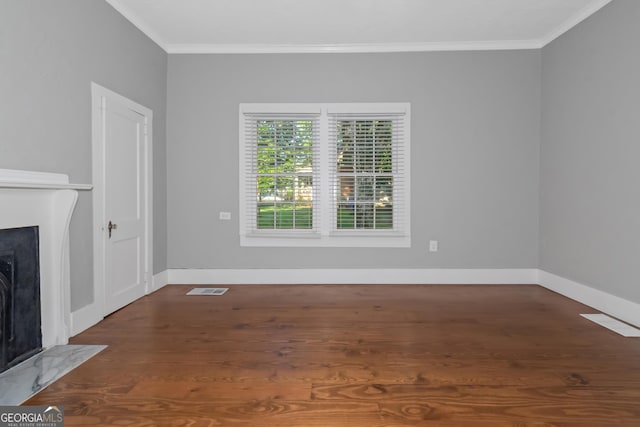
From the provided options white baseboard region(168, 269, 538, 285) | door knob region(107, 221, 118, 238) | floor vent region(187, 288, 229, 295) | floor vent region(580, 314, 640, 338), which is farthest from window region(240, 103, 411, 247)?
floor vent region(580, 314, 640, 338)

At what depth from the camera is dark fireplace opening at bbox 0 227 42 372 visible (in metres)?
2.34

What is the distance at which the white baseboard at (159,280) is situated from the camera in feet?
14.9

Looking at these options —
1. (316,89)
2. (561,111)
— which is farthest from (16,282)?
(561,111)

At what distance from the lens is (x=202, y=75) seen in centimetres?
493

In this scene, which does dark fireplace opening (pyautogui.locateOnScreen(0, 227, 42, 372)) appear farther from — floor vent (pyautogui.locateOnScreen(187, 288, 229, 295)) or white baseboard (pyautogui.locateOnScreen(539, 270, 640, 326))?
white baseboard (pyautogui.locateOnScreen(539, 270, 640, 326))

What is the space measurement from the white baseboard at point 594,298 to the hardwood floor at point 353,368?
0.55 feet

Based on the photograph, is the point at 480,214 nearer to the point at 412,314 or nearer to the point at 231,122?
the point at 412,314

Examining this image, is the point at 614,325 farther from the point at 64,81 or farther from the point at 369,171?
the point at 64,81

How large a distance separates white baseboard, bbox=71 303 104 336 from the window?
1.98 m

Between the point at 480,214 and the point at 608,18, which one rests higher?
the point at 608,18

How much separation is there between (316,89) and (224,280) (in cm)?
292

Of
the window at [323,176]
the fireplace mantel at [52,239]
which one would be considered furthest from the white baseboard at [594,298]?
the fireplace mantel at [52,239]

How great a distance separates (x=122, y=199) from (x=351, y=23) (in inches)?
130

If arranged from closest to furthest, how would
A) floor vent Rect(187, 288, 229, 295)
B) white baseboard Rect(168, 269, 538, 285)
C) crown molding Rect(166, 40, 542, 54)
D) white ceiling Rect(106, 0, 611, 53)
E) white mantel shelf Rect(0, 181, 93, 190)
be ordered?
white mantel shelf Rect(0, 181, 93, 190), white ceiling Rect(106, 0, 611, 53), floor vent Rect(187, 288, 229, 295), crown molding Rect(166, 40, 542, 54), white baseboard Rect(168, 269, 538, 285)
